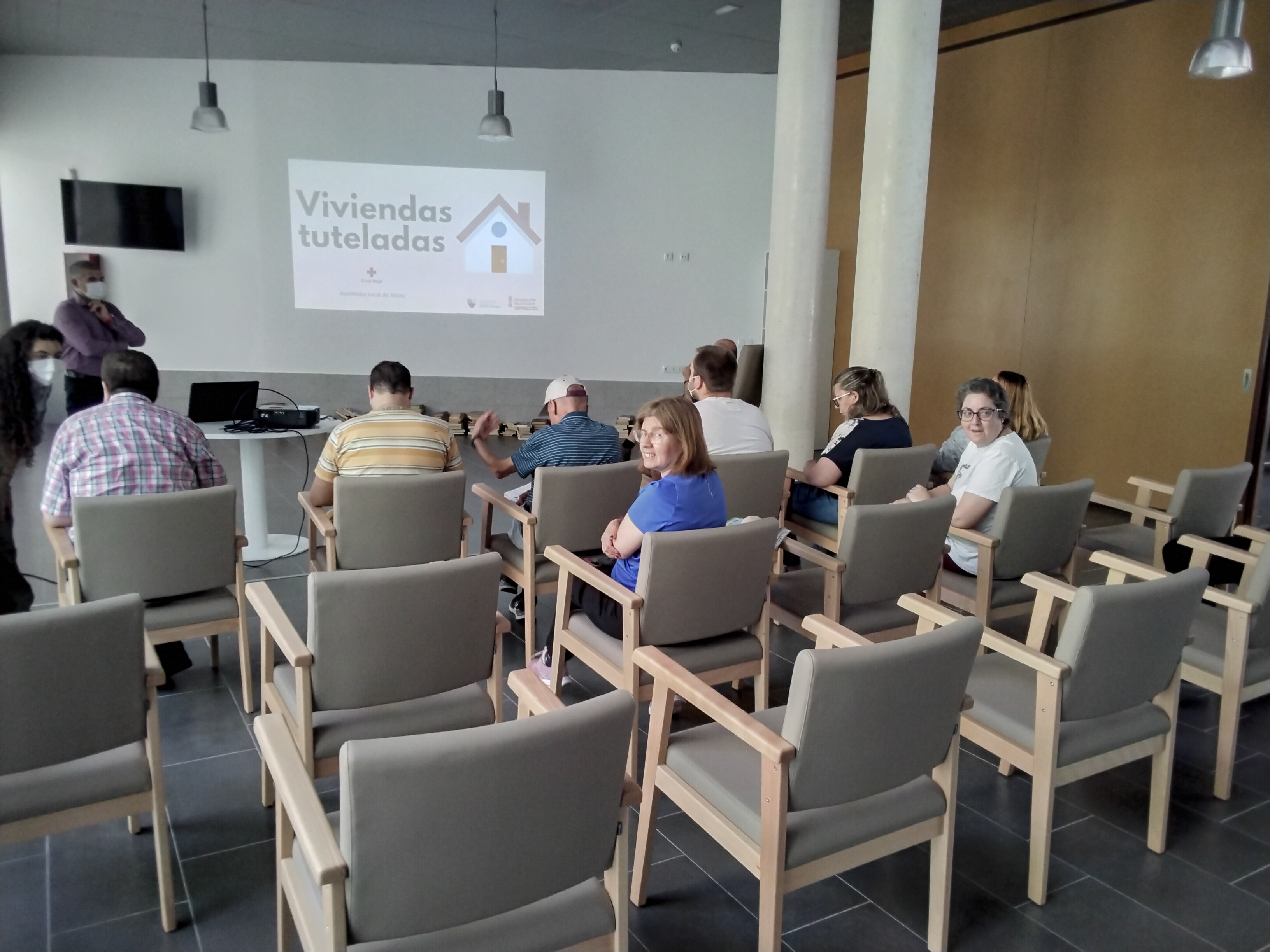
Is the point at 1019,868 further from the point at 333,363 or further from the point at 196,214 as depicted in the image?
the point at 196,214

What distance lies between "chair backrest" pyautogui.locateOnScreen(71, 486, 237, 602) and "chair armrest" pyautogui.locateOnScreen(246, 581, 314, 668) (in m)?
0.41

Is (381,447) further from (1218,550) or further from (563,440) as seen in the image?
(1218,550)

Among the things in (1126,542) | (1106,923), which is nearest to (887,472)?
(1126,542)

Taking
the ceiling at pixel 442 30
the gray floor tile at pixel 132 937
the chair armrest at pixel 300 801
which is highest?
the ceiling at pixel 442 30

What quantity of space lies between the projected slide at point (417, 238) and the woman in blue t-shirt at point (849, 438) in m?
5.32

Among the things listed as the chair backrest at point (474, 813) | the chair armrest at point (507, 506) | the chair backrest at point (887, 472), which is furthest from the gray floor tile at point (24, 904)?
the chair backrest at point (887, 472)

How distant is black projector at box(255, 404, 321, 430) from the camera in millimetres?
4359

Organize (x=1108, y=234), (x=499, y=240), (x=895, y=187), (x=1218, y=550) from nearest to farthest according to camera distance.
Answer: (x=1218, y=550) → (x=895, y=187) → (x=1108, y=234) → (x=499, y=240)

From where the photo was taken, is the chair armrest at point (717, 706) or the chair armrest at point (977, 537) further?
the chair armrest at point (977, 537)

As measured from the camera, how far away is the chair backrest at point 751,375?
7857 millimetres

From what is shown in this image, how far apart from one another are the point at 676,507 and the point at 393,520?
116cm

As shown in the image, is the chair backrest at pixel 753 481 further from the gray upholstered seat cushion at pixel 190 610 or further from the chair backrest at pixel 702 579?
the gray upholstered seat cushion at pixel 190 610

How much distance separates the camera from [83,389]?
6.52 meters

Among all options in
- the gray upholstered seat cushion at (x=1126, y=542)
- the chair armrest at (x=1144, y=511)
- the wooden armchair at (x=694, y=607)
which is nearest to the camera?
the wooden armchair at (x=694, y=607)
